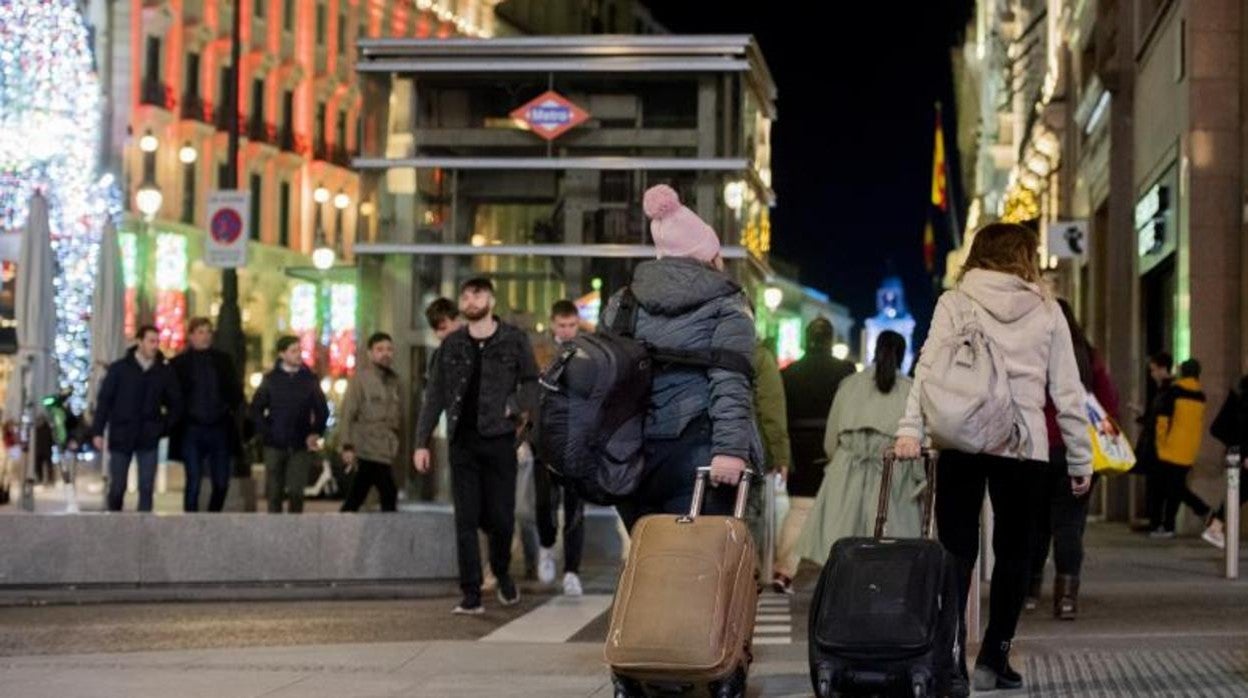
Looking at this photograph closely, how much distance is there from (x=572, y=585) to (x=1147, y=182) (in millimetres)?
14912

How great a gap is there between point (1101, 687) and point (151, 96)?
67546 millimetres

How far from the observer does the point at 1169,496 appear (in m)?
24.5

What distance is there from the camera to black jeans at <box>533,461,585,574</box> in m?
17.0

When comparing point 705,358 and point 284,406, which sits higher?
point 705,358

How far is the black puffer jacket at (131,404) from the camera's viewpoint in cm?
2234

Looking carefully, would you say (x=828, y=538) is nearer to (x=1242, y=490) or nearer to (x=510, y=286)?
(x=1242, y=490)

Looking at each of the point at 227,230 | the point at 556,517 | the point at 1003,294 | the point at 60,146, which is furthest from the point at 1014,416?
the point at 60,146

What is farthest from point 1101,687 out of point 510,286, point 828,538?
point 510,286

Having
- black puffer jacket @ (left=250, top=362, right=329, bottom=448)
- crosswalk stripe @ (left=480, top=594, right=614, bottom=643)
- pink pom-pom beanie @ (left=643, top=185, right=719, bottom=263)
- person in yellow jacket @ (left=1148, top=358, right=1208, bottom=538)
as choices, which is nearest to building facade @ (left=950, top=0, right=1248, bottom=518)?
person in yellow jacket @ (left=1148, top=358, right=1208, bottom=538)

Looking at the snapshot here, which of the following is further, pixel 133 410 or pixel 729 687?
pixel 133 410

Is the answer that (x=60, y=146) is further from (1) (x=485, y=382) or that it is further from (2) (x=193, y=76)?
(2) (x=193, y=76)

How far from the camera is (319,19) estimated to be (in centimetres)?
8912

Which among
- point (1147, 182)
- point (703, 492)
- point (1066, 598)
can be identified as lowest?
point (1066, 598)

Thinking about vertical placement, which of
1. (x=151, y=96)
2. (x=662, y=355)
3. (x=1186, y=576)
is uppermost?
(x=151, y=96)
